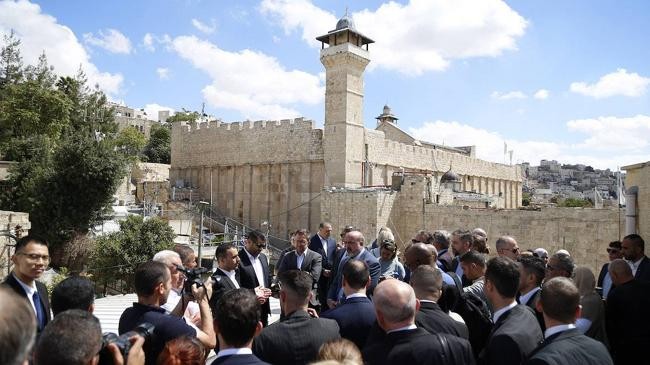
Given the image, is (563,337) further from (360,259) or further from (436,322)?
(360,259)

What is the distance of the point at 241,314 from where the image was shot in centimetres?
258

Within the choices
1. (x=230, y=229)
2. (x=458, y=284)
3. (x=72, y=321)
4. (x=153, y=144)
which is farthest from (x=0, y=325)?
(x=153, y=144)

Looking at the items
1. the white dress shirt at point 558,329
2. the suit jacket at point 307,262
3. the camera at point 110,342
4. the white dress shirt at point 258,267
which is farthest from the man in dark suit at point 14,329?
the suit jacket at point 307,262

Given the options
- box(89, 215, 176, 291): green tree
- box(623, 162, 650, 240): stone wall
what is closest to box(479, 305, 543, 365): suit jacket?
box(623, 162, 650, 240): stone wall

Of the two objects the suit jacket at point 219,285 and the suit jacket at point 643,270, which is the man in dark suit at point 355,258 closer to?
the suit jacket at point 219,285

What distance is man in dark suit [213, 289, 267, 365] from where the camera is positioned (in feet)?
8.25

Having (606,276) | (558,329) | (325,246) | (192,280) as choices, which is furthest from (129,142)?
(558,329)

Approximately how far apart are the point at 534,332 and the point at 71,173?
20.9 meters

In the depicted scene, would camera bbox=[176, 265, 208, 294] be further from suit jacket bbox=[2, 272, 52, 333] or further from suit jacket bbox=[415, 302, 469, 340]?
suit jacket bbox=[415, 302, 469, 340]

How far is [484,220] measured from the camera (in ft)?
54.1

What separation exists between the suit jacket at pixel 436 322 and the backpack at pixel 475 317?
21.8 inches

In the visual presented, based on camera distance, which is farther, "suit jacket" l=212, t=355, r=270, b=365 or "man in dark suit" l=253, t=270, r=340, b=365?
"man in dark suit" l=253, t=270, r=340, b=365

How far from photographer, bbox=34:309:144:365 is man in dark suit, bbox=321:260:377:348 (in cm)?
181

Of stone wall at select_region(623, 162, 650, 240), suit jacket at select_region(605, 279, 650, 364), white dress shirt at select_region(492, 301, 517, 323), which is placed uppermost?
stone wall at select_region(623, 162, 650, 240)
